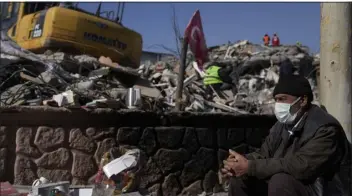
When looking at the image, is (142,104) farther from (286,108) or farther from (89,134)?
(286,108)

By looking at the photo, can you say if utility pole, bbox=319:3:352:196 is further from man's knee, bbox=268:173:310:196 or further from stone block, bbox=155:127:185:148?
man's knee, bbox=268:173:310:196

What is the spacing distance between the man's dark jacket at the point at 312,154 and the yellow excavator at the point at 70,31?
6.36 m

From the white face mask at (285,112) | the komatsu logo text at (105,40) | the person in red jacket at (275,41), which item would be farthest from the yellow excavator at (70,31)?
the person in red jacket at (275,41)

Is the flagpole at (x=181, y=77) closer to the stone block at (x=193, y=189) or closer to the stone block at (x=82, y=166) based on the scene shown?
the stone block at (x=193, y=189)

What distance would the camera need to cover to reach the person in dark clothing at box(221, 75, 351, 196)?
2457mm

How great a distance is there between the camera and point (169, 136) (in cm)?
455

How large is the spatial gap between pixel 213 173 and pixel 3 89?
9.63ft

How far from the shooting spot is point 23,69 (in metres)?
5.32

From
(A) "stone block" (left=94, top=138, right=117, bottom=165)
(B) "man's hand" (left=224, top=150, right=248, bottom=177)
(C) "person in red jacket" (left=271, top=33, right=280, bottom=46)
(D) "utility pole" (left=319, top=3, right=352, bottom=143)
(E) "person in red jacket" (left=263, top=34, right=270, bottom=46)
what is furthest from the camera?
(E) "person in red jacket" (left=263, top=34, right=270, bottom=46)

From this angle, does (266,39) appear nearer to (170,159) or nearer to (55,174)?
(170,159)

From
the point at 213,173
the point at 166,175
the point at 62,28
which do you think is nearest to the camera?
the point at 166,175

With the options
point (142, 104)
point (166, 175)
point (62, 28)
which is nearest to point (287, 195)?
point (166, 175)

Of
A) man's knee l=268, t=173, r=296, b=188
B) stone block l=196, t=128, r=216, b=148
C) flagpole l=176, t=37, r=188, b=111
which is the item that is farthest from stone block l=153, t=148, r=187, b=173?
man's knee l=268, t=173, r=296, b=188

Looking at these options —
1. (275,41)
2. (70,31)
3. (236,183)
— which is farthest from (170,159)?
(275,41)
